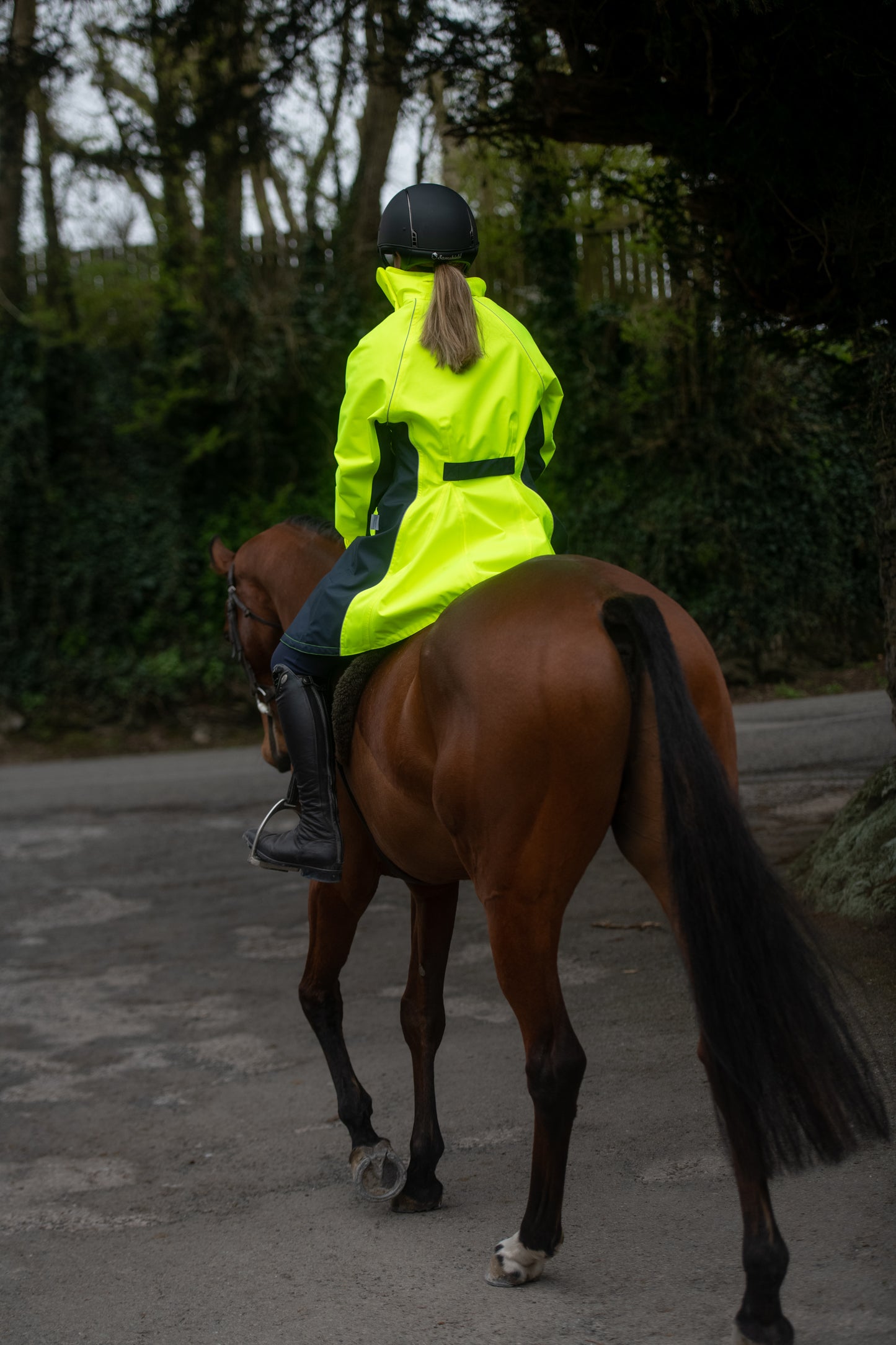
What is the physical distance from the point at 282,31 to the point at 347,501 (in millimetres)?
4905

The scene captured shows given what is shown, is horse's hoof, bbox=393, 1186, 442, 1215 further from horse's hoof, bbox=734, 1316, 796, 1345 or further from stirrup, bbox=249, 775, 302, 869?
horse's hoof, bbox=734, 1316, 796, 1345

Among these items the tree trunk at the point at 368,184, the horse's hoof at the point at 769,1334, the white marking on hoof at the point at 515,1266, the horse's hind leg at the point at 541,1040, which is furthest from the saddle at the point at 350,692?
the tree trunk at the point at 368,184

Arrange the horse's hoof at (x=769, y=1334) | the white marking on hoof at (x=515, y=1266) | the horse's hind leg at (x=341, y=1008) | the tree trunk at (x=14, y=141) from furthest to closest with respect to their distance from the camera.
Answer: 1. the tree trunk at (x=14, y=141)
2. the horse's hind leg at (x=341, y=1008)
3. the white marking on hoof at (x=515, y=1266)
4. the horse's hoof at (x=769, y=1334)

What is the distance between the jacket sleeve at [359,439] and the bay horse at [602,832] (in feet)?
1.48

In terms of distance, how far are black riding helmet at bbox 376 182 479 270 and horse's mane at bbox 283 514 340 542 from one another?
46.8 inches

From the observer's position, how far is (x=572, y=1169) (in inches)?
136

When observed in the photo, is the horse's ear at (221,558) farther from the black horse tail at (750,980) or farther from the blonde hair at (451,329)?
the black horse tail at (750,980)

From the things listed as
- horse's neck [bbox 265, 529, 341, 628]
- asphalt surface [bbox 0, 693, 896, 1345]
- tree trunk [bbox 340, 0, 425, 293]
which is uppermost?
tree trunk [bbox 340, 0, 425, 293]

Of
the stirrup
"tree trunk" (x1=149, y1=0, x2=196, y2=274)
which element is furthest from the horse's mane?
"tree trunk" (x1=149, y1=0, x2=196, y2=274)

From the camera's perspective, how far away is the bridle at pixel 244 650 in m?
4.15

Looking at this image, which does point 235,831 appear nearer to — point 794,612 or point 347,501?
point 347,501

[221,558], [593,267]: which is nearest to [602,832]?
[221,558]

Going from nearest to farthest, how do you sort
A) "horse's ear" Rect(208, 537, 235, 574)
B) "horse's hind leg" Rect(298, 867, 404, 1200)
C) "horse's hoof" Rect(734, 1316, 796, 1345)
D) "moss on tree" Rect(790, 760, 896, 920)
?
"horse's hoof" Rect(734, 1316, 796, 1345) → "horse's hind leg" Rect(298, 867, 404, 1200) → "horse's ear" Rect(208, 537, 235, 574) → "moss on tree" Rect(790, 760, 896, 920)

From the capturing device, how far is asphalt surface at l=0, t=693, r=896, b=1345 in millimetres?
2766
